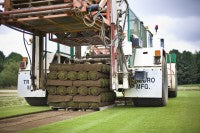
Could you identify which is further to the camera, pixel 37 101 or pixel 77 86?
pixel 37 101

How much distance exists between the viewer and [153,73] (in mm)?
9273

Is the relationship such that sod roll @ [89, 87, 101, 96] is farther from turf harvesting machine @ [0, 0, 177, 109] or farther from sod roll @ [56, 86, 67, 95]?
sod roll @ [56, 86, 67, 95]

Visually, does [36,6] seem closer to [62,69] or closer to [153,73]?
[62,69]

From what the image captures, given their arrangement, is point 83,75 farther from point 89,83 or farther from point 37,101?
point 37,101

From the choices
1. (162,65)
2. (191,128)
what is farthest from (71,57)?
(191,128)

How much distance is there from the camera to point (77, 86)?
9.16 m

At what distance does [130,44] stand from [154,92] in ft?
4.88

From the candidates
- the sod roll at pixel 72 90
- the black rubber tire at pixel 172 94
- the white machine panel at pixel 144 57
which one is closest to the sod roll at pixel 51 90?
the sod roll at pixel 72 90

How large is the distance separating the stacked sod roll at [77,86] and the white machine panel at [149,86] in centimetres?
86

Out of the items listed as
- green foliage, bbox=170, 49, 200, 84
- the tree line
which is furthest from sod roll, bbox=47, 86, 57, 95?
green foliage, bbox=170, 49, 200, 84

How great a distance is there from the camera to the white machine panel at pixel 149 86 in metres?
9.17

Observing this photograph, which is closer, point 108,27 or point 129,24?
point 108,27

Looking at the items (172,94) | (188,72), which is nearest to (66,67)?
(172,94)

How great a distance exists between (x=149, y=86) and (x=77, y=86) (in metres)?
2.00
